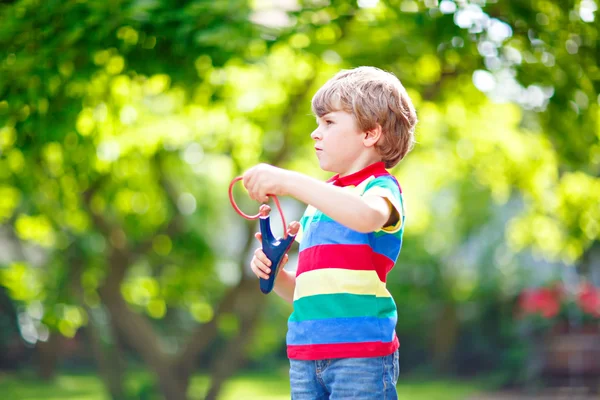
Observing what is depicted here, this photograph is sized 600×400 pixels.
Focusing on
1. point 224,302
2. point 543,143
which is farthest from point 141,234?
point 543,143

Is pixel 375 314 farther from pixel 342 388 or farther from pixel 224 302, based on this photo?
pixel 224 302

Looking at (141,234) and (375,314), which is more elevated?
(375,314)

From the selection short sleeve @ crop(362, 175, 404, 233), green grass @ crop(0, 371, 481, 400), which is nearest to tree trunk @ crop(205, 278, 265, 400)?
green grass @ crop(0, 371, 481, 400)

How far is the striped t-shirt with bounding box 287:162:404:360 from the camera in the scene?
180 cm

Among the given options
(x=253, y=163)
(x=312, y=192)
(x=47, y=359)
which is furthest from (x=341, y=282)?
(x=47, y=359)

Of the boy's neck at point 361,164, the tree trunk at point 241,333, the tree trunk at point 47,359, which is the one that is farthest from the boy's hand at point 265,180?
the tree trunk at point 47,359

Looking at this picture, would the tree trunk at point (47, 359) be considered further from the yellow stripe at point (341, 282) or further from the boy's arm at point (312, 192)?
the boy's arm at point (312, 192)

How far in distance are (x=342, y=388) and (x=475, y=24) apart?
9.33 ft

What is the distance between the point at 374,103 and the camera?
187 cm

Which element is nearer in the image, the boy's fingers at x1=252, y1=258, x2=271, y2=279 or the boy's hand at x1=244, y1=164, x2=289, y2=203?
the boy's hand at x1=244, y1=164, x2=289, y2=203

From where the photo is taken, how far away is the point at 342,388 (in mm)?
1778

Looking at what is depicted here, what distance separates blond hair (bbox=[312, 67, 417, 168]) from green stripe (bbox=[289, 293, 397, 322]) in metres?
0.38

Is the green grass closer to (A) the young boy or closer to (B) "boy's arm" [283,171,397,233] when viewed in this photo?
(A) the young boy

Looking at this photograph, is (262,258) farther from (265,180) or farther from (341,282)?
(265,180)
